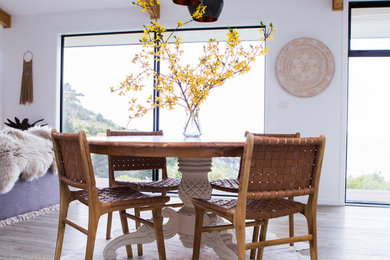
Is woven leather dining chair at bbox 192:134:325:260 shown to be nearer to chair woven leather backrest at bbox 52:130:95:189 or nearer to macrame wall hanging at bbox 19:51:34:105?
chair woven leather backrest at bbox 52:130:95:189

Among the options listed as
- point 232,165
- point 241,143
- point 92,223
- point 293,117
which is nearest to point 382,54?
point 293,117

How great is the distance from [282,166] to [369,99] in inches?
131

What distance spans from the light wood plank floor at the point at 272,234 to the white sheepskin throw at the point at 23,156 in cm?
40

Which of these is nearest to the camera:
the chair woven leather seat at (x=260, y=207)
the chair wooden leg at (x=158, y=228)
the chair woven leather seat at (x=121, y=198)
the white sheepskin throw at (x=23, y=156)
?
the chair woven leather seat at (x=260, y=207)

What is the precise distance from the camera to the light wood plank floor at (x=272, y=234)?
236cm

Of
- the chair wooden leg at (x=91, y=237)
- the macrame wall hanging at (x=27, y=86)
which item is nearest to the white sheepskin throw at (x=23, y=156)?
the chair wooden leg at (x=91, y=237)

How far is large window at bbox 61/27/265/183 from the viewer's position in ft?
15.1

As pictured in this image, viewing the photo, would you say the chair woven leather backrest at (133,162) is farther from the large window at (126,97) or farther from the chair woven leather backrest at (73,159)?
the large window at (126,97)

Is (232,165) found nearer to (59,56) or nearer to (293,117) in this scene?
(293,117)

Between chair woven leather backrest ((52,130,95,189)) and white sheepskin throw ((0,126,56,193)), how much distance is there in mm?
1282

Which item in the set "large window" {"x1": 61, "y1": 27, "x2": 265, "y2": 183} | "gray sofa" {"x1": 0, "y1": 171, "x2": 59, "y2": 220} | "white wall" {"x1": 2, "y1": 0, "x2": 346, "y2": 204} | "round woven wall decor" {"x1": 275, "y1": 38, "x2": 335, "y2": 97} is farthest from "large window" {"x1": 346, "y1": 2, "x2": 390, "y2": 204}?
"gray sofa" {"x1": 0, "y1": 171, "x2": 59, "y2": 220}

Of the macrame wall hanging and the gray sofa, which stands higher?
the macrame wall hanging

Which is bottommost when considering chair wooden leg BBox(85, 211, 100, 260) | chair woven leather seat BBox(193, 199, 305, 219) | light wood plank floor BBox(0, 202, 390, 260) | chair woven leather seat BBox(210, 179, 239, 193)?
light wood plank floor BBox(0, 202, 390, 260)

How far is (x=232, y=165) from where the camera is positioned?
4.86 meters
